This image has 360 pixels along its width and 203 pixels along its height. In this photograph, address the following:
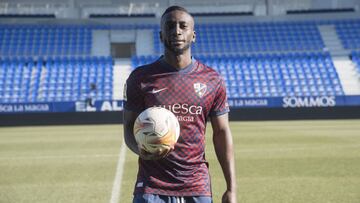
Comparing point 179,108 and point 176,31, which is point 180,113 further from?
point 176,31

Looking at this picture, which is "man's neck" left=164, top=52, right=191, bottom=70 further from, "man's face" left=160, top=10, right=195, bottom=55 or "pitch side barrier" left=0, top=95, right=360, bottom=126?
"pitch side barrier" left=0, top=95, right=360, bottom=126

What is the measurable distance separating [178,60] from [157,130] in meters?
0.46

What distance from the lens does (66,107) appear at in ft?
73.5

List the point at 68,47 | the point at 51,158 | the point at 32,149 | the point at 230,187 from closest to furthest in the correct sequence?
the point at 230,187
the point at 51,158
the point at 32,149
the point at 68,47

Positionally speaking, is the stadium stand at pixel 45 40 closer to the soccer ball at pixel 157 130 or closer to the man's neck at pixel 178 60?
the man's neck at pixel 178 60

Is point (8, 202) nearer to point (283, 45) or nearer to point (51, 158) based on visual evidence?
point (51, 158)

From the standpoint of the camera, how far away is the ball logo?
75.2 feet

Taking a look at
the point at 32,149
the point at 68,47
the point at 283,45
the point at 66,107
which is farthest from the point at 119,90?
the point at 32,149

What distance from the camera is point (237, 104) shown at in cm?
2311

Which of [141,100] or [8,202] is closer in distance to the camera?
[141,100]

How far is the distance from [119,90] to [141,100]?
2317cm

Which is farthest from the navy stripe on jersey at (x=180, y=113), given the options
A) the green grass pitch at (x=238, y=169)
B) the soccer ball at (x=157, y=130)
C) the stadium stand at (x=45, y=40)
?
the stadium stand at (x=45, y=40)

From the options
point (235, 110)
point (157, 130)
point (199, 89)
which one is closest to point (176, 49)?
point (199, 89)

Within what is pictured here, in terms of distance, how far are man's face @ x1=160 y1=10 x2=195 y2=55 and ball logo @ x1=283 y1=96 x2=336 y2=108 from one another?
822 inches
